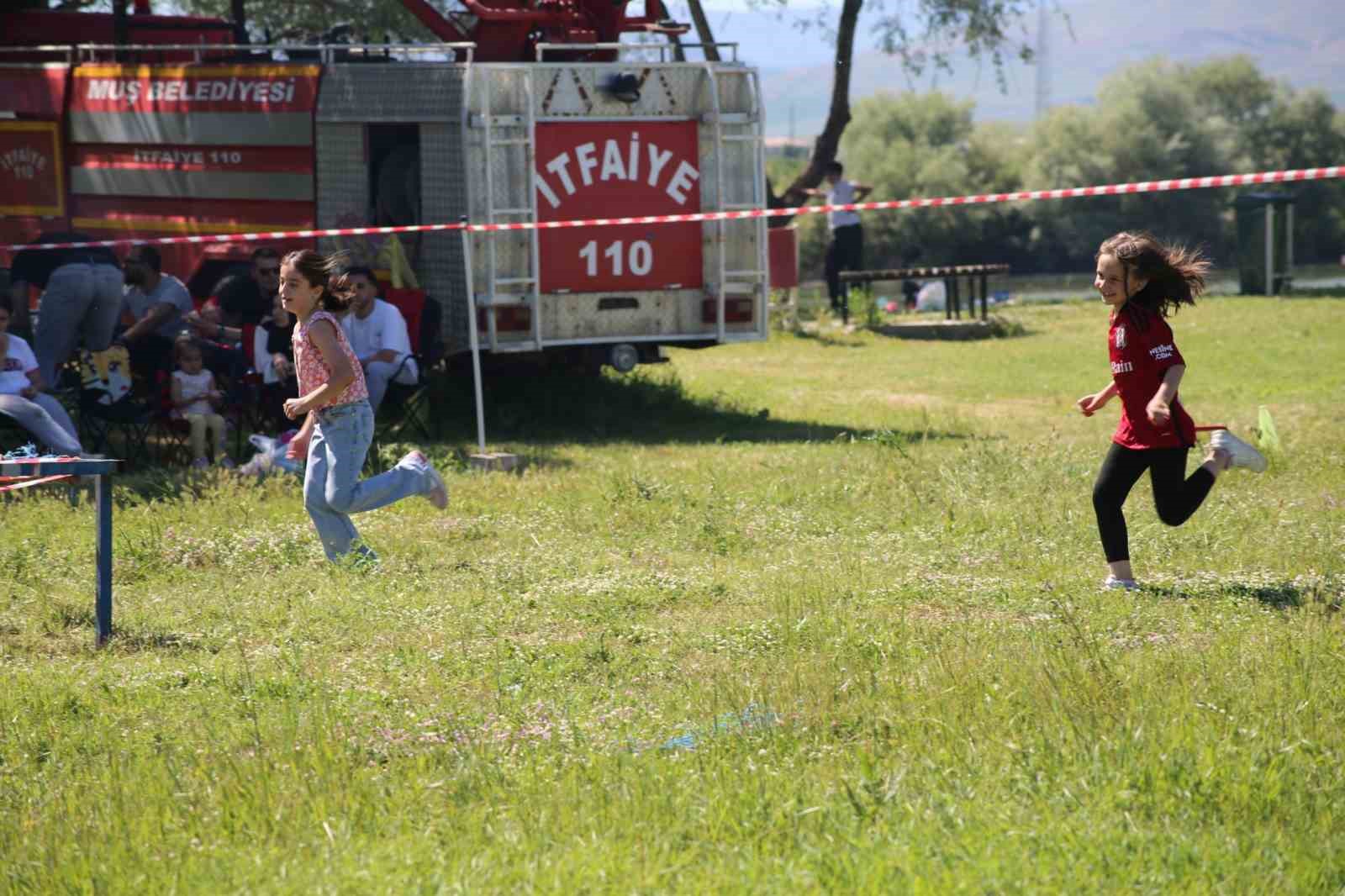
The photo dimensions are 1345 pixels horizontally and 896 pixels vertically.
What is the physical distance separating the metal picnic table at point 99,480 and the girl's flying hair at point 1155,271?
12.7ft

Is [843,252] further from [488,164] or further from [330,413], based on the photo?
[330,413]

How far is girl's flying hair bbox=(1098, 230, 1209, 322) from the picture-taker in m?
7.16

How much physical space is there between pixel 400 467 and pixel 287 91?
233 inches

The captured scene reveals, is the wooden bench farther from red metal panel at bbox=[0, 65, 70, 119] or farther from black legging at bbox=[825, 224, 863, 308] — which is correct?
red metal panel at bbox=[0, 65, 70, 119]

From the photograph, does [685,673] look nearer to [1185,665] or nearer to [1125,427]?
[1185,665]

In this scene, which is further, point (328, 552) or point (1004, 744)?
point (328, 552)

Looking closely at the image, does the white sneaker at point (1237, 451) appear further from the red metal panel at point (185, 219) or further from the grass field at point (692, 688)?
the red metal panel at point (185, 219)

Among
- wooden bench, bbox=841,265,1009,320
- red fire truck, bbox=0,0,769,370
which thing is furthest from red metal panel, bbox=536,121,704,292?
wooden bench, bbox=841,265,1009,320

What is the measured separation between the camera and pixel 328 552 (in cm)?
829

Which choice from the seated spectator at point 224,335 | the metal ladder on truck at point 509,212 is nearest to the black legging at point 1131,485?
the metal ladder on truck at point 509,212

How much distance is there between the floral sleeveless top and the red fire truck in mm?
5020

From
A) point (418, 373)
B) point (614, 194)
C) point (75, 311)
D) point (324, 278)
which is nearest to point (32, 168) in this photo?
point (75, 311)

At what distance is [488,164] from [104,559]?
6.56m

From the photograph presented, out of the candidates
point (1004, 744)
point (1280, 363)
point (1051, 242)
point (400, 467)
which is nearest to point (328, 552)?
point (400, 467)
